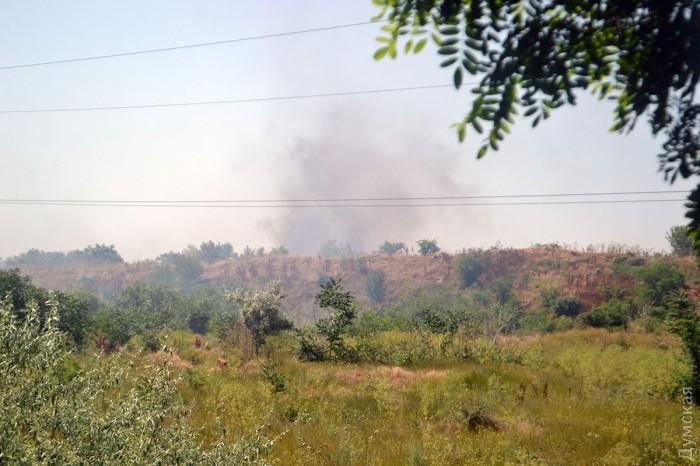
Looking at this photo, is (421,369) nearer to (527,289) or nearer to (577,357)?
(577,357)

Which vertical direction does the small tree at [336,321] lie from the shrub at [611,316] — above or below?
above

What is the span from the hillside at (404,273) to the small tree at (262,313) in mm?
28241

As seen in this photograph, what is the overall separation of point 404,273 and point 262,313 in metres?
57.9

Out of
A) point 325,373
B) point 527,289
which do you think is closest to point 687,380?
point 325,373

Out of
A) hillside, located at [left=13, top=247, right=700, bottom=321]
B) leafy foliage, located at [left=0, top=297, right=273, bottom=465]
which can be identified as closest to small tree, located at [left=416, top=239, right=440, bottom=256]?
hillside, located at [left=13, top=247, right=700, bottom=321]

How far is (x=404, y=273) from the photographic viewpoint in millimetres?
80000

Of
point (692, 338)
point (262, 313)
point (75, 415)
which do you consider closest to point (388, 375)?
point (692, 338)

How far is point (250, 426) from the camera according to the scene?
9492 millimetres

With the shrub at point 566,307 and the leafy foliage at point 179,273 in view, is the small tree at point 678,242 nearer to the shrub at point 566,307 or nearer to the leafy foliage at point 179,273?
the shrub at point 566,307

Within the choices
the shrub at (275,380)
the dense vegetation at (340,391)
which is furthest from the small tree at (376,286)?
the shrub at (275,380)

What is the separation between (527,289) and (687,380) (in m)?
48.2

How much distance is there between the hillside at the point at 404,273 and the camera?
52.9m

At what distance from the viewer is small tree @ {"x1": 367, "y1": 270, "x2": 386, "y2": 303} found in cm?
7719

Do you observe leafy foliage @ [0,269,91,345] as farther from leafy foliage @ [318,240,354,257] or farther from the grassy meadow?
leafy foliage @ [318,240,354,257]
